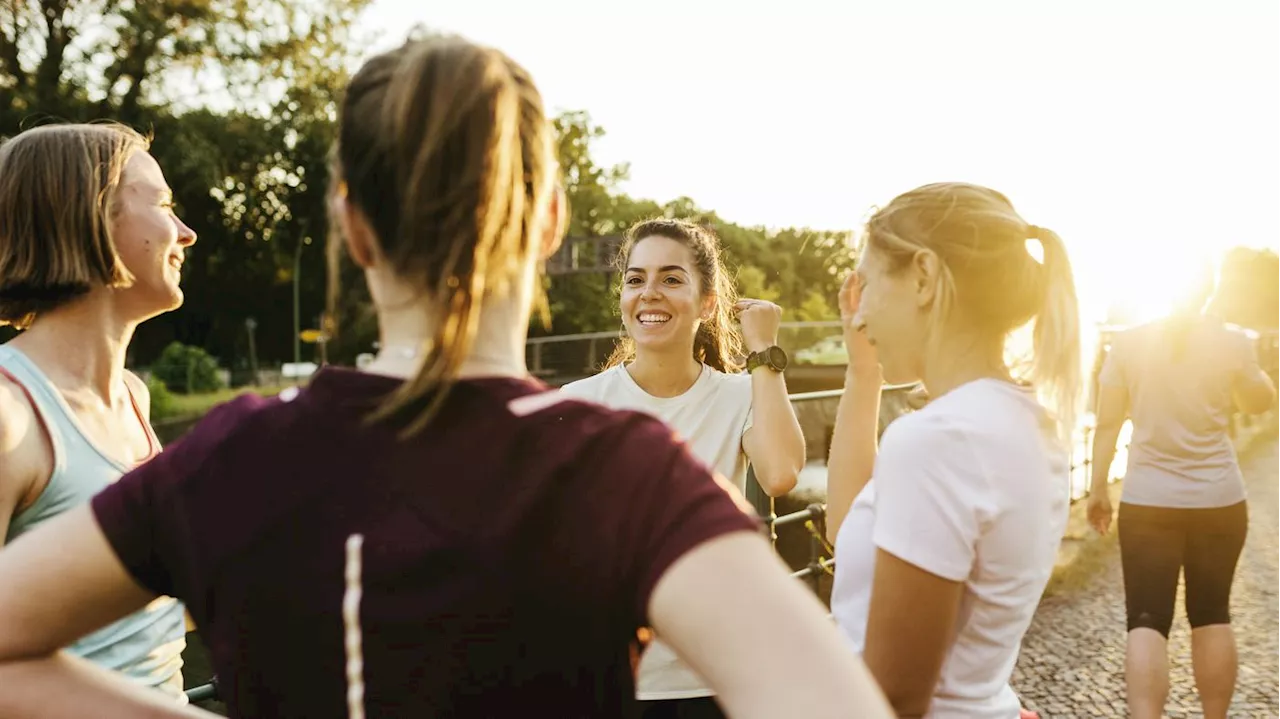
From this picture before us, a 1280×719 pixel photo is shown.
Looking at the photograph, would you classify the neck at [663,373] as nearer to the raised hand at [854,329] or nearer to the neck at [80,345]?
the raised hand at [854,329]

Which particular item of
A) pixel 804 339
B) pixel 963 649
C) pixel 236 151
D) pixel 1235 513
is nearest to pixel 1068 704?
pixel 1235 513

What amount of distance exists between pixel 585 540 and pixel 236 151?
32.0 meters

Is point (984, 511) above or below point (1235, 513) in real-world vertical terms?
above

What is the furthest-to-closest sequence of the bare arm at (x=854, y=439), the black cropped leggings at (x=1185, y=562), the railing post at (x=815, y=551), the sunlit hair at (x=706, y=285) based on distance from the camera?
the railing post at (x=815, y=551), the black cropped leggings at (x=1185, y=562), the sunlit hair at (x=706, y=285), the bare arm at (x=854, y=439)

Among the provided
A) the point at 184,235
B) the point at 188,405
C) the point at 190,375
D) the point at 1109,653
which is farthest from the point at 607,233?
the point at 184,235

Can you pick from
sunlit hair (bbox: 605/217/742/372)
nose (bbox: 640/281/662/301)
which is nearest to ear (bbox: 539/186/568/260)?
nose (bbox: 640/281/662/301)

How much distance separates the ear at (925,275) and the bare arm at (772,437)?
1440 millimetres

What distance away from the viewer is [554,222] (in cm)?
108

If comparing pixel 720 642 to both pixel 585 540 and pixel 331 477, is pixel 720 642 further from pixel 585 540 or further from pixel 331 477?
pixel 331 477

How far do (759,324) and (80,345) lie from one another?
2.11m

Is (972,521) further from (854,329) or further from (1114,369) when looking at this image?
(1114,369)

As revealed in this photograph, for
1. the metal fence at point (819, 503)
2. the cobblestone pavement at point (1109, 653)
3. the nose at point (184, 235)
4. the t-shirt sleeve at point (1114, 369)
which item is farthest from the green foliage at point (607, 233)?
the nose at point (184, 235)

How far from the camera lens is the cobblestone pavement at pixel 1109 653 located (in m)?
5.22

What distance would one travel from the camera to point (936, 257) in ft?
5.85
